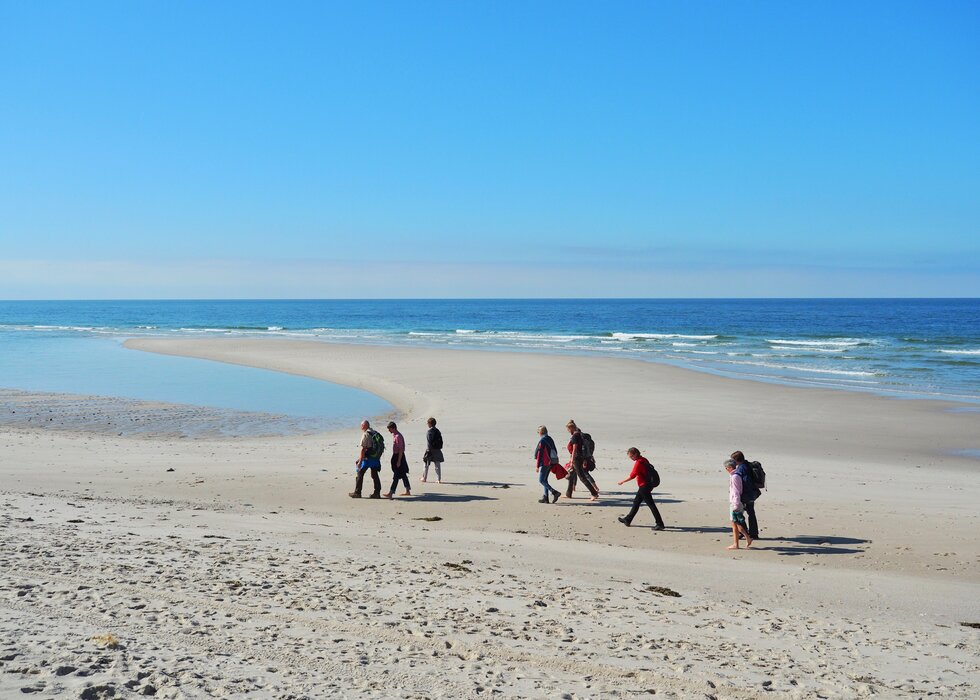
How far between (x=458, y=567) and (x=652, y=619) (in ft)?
8.74

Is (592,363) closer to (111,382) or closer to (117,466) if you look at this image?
(111,382)

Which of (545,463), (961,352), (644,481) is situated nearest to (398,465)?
(545,463)

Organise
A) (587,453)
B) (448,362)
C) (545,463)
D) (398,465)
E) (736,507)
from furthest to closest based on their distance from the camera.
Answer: (448,362)
(398,465)
(587,453)
(545,463)
(736,507)

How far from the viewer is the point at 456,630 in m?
7.68

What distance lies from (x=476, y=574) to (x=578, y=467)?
5.37 metres

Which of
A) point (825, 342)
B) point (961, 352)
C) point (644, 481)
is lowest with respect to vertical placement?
point (644, 481)

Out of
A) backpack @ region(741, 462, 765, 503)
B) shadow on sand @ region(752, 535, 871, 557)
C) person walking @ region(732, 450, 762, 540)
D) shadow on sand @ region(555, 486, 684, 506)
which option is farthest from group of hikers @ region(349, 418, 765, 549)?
backpack @ region(741, 462, 765, 503)

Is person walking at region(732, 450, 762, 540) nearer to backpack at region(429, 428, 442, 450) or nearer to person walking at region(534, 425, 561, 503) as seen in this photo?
person walking at region(534, 425, 561, 503)

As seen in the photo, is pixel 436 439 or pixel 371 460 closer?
pixel 371 460

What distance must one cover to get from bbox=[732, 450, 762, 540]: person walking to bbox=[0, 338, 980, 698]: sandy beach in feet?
1.72

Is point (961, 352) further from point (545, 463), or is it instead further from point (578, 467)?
point (545, 463)

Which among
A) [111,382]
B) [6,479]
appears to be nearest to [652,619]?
[6,479]

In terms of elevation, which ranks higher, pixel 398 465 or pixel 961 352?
pixel 961 352

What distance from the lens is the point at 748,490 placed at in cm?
1193
